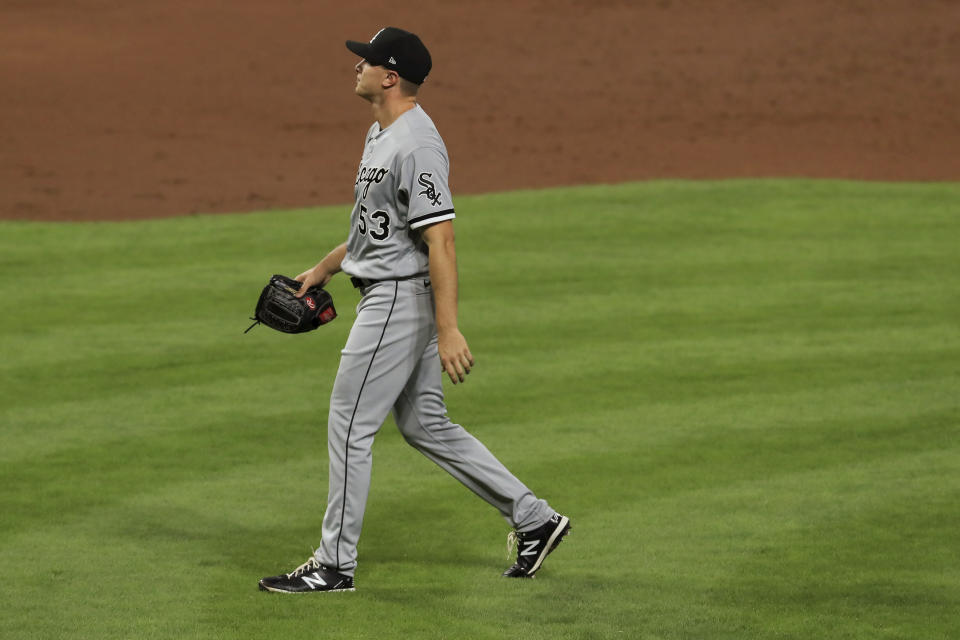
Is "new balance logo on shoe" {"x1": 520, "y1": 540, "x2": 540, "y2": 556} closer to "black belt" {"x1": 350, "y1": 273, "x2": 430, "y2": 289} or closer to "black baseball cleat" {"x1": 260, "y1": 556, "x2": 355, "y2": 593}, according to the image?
"black baseball cleat" {"x1": 260, "y1": 556, "x2": 355, "y2": 593}

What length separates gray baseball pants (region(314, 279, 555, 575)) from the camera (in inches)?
201

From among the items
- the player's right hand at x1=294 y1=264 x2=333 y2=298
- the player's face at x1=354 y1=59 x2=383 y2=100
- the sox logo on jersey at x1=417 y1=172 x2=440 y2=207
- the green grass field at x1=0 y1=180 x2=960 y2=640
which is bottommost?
the green grass field at x1=0 y1=180 x2=960 y2=640

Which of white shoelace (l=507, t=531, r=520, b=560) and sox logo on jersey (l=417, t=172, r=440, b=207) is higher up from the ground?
sox logo on jersey (l=417, t=172, r=440, b=207)

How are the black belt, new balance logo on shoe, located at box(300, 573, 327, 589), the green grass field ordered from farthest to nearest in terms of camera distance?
1. the black belt
2. new balance logo on shoe, located at box(300, 573, 327, 589)
3. the green grass field

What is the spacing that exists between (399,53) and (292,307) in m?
1.01

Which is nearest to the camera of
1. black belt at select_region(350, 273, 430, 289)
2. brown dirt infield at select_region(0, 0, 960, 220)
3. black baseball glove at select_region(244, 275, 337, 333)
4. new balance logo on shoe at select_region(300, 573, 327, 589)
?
new balance logo on shoe at select_region(300, 573, 327, 589)

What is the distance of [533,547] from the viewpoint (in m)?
5.26

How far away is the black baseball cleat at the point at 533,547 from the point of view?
5.25 m

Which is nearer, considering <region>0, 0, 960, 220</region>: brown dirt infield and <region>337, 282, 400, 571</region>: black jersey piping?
<region>337, 282, 400, 571</region>: black jersey piping

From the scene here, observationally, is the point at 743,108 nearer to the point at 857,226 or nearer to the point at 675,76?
the point at 675,76

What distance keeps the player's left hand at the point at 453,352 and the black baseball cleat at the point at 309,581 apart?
779 mm

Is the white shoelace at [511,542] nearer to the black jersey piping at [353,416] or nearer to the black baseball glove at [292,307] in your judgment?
the black jersey piping at [353,416]

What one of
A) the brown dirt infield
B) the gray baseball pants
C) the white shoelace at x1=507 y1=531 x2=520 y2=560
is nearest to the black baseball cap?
the gray baseball pants

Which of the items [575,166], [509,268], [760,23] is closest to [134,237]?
[509,268]
